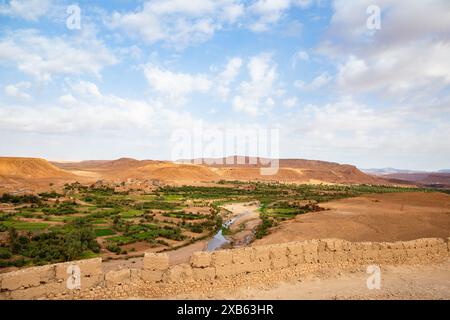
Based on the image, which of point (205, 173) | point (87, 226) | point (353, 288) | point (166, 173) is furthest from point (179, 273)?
point (205, 173)

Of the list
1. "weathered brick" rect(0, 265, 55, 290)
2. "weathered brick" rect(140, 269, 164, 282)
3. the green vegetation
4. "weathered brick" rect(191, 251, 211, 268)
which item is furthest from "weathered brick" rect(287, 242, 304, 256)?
the green vegetation

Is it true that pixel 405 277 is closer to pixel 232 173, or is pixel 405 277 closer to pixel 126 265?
pixel 126 265

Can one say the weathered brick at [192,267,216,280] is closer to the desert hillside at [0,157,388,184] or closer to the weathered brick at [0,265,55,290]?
the weathered brick at [0,265,55,290]

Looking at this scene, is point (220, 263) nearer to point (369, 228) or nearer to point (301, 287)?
point (301, 287)

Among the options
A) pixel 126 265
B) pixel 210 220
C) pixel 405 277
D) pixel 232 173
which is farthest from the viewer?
pixel 232 173
